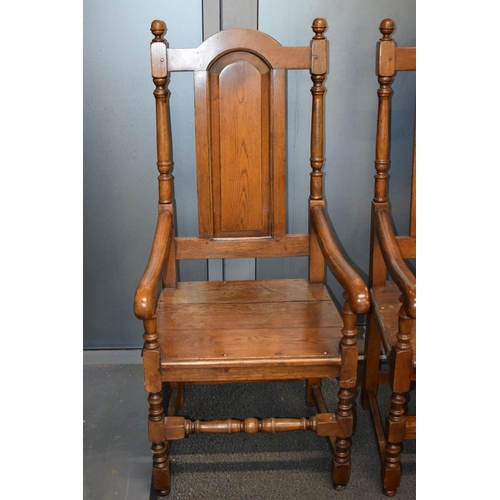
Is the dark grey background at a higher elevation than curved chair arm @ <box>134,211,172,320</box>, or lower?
higher

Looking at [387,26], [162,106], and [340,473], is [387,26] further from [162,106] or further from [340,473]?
[340,473]

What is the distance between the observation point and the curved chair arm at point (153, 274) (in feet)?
4.45

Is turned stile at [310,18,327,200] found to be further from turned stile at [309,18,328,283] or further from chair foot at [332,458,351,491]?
chair foot at [332,458,351,491]

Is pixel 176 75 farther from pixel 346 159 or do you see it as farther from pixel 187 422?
pixel 187 422

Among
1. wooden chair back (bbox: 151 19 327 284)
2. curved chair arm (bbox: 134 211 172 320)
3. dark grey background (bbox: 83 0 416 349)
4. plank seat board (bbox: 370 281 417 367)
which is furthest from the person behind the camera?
dark grey background (bbox: 83 0 416 349)

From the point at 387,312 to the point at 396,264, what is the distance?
10.2 inches

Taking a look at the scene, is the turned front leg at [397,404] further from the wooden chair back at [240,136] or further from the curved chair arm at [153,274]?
the curved chair arm at [153,274]

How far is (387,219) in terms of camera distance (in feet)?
5.79

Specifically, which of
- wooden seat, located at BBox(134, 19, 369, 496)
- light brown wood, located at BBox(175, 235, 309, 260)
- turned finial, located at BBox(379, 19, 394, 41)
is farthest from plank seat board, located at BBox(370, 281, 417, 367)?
turned finial, located at BBox(379, 19, 394, 41)

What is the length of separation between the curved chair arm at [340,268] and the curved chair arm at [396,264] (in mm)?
99

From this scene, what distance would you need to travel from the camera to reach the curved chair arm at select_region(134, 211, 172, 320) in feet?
4.45

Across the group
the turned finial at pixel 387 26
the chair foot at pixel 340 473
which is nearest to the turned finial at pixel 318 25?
the turned finial at pixel 387 26
